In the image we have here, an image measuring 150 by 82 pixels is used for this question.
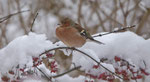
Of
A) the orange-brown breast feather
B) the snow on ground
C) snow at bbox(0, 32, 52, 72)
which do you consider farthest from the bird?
snow at bbox(0, 32, 52, 72)

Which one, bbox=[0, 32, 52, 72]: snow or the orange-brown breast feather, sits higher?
the orange-brown breast feather

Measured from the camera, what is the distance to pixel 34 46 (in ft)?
6.05

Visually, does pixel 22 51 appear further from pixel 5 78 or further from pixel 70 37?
pixel 70 37

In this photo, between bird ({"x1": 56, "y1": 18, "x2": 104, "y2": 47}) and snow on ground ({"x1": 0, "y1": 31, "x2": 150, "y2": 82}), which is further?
bird ({"x1": 56, "y1": 18, "x2": 104, "y2": 47})

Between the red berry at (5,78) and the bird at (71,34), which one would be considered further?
the bird at (71,34)

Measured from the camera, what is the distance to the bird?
241 cm

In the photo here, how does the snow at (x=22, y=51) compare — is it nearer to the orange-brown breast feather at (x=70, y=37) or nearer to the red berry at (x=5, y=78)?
the red berry at (x=5, y=78)

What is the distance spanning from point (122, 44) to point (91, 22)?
159 inches

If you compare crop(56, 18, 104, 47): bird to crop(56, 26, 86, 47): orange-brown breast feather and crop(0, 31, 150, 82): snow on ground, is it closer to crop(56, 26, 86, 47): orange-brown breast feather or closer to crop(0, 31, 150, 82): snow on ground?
crop(56, 26, 86, 47): orange-brown breast feather

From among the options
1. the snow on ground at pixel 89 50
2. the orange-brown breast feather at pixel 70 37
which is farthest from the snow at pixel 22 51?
the orange-brown breast feather at pixel 70 37

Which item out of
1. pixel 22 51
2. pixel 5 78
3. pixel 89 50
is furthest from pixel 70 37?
pixel 5 78

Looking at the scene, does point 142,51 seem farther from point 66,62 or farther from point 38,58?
point 66,62

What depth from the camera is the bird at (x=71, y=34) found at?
2406 millimetres

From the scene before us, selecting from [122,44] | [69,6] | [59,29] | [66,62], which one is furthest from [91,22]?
[122,44]
